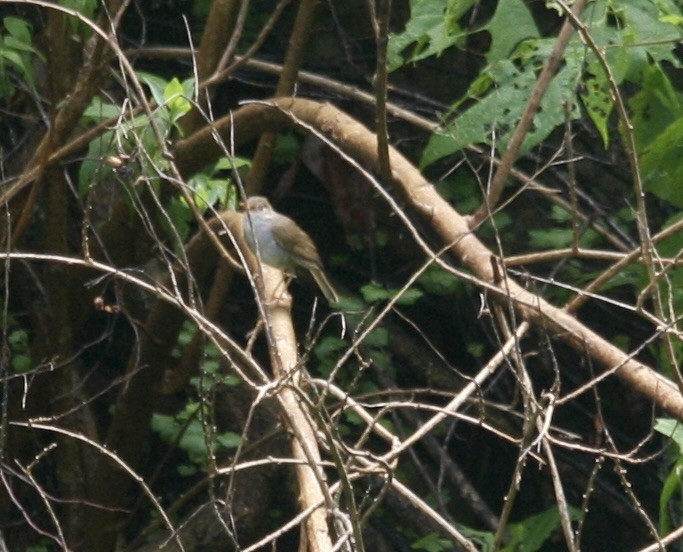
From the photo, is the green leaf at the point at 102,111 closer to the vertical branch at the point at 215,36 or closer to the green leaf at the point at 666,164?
the vertical branch at the point at 215,36

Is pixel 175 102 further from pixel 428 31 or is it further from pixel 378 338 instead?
pixel 378 338

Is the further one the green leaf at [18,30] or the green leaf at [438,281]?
the green leaf at [438,281]

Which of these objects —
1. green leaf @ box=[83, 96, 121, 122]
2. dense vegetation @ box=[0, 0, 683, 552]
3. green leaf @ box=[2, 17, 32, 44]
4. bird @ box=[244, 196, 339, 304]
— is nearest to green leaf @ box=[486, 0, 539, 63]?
dense vegetation @ box=[0, 0, 683, 552]

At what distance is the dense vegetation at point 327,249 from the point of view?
2.85m

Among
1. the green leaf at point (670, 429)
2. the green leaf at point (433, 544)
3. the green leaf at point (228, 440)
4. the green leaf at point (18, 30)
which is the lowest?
the green leaf at point (433, 544)

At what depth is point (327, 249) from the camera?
17.0 ft

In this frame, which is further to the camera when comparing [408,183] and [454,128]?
[408,183]

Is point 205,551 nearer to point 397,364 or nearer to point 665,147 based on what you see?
point 397,364

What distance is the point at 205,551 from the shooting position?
14.2 feet

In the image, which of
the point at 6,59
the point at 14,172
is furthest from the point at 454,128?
the point at 14,172

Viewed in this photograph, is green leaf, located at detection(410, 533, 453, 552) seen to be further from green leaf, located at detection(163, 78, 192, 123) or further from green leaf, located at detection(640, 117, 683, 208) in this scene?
green leaf, located at detection(163, 78, 192, 123)

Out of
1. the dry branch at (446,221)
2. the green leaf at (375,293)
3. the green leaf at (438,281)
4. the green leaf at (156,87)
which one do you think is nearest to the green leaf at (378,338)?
the green leaf at (375,293)

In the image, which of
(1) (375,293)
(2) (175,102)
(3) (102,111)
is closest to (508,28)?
(2) (175,102)

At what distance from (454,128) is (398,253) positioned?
233cm
